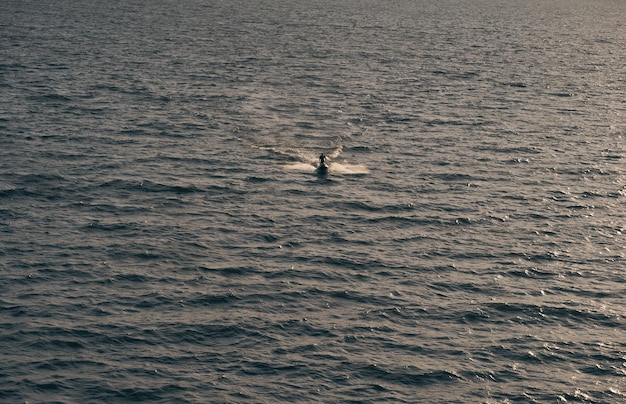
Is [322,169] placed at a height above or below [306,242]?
above

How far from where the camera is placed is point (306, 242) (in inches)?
3009

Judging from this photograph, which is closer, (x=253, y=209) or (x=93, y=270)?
(x=93, y=270)

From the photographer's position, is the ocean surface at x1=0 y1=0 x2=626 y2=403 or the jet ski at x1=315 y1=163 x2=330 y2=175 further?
the jet ski at x1=315 y1=163 x2=330 y2=175

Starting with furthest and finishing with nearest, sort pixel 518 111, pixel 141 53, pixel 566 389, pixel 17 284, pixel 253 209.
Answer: pixel 141 53 → pixel 518 111 → pixel 253 209 → pixel 17 284 → pixel 566 389

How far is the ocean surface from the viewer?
5678 cm

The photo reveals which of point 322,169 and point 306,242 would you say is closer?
point 306,242

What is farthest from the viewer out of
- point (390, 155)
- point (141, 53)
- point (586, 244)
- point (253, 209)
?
point (141, 53)

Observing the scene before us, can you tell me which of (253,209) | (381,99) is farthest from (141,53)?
(253,209)

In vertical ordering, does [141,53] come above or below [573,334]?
above

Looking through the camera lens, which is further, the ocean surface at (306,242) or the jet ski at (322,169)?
the jet ski at (322,169)

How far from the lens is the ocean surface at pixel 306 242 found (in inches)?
2235

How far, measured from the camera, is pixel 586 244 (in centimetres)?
7750

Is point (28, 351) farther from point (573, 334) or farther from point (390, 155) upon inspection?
point (390, 155)

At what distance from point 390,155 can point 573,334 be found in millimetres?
43025
